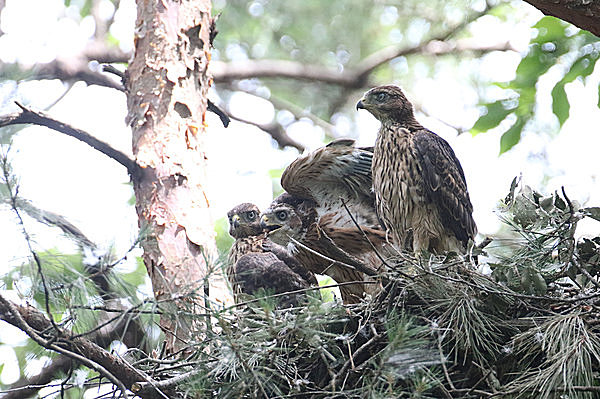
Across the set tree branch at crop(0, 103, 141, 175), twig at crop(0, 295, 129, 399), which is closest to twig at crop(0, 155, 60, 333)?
twig at crop(0, 295, 129, 399)

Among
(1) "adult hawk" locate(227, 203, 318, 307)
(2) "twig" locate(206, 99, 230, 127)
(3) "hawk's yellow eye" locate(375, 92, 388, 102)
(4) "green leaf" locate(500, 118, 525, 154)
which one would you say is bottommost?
(1) "adult hawk" locate(227, 203, 318, 307)

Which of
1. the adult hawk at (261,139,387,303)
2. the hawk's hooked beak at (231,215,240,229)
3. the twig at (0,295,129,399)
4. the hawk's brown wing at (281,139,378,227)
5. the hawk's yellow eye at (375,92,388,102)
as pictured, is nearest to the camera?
the twig at (0,295,129,399)

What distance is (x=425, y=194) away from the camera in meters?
3.97

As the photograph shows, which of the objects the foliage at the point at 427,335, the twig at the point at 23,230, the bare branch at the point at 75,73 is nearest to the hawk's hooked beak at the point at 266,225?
the foliage at the point at 427,335

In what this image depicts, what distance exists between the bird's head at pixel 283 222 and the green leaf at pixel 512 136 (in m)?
1.56

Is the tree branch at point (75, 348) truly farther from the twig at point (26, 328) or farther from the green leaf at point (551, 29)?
the green leaf at point (551, 29)

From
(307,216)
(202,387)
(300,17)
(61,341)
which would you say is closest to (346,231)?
(307,216)

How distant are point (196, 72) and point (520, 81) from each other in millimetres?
2237

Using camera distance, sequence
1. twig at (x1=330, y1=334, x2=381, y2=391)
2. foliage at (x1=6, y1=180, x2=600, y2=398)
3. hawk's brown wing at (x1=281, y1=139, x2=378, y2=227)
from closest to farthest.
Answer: foliage at (x1=6, y1=180, x2=600, y2=398) < twig at (x1=330, y1=334, x2=381, y2=391) < hawk's brown wing at (x1=281, y1=139, x2=378, y2=227)

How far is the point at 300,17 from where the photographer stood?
9.00 meters

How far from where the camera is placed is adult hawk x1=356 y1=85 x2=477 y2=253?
397cm

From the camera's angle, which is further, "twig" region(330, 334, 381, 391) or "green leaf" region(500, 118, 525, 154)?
"green leaf" region(500, 118, 525, 154)

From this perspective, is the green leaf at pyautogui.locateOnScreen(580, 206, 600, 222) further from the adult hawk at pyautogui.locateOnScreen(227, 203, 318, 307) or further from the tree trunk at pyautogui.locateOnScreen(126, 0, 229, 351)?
the tree trunk at pyautogui.locateOnScreen(126, 0, 229, 351)

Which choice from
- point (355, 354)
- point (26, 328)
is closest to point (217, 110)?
point (355, 354)
